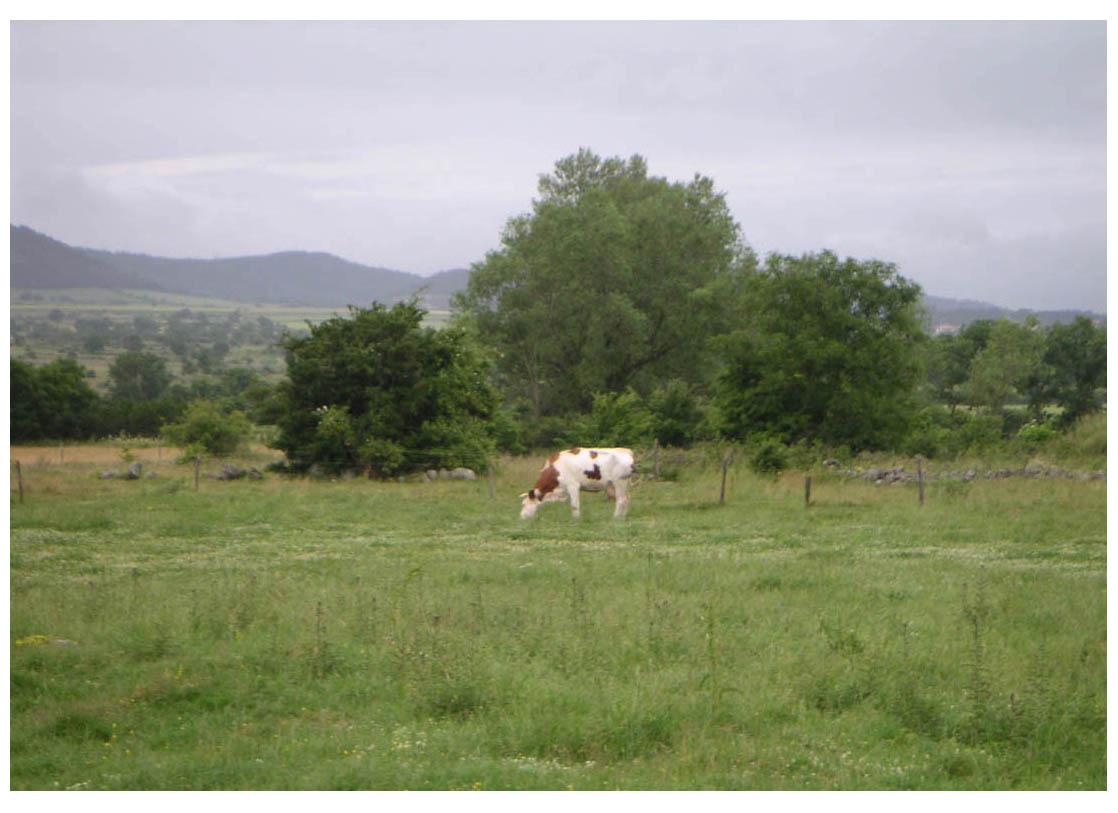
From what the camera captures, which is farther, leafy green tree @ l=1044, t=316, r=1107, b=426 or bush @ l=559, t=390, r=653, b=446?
leafy green tree @ l=1044, t=316, r=1107, b=426

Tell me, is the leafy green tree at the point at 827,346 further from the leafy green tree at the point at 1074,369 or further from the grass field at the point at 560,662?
the grass field at the point at 560,662

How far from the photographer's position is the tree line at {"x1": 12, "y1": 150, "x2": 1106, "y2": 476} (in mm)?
26438

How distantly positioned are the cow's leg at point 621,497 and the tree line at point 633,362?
915 cm

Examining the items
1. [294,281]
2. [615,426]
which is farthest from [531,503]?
[294,281]

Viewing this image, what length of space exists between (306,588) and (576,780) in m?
5.13

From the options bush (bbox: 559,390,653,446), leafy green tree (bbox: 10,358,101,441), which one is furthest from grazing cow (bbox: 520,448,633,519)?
leafy green tree (bbox: 10,358,101,441)

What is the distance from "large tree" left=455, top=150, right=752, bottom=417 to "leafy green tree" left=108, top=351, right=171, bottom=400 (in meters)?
15.0

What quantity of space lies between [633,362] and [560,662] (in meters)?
37.2

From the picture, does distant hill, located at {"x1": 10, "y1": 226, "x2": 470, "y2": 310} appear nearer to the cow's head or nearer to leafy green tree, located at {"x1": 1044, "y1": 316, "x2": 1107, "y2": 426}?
leafy green tree, located at {"x1": 1044, "y1": 316, "x2": 1107, "y2": 426}

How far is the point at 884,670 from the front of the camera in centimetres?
720

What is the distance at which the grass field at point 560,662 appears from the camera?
5.82 meters

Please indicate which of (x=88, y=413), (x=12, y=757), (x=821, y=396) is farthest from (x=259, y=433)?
(x=12, y=757)

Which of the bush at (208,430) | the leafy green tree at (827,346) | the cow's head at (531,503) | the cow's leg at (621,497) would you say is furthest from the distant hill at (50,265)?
the leafy green tree at (827,346)

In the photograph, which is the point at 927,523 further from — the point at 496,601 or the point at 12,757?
the point at 12,757
